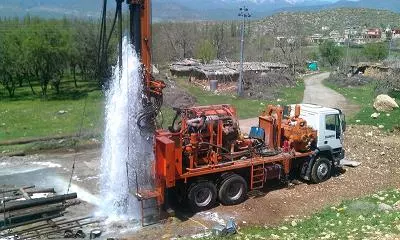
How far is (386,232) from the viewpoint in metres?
11.4

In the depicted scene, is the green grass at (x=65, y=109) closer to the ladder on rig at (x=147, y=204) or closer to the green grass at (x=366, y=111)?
the green grass at (x=366, y=111)

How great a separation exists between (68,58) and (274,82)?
19.9 meters

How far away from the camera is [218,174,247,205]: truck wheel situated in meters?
14.9

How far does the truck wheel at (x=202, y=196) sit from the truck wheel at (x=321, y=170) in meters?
4.24

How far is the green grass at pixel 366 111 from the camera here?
27111 mm

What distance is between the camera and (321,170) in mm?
17359

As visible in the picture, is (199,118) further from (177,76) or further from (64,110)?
Answer: (177,76)

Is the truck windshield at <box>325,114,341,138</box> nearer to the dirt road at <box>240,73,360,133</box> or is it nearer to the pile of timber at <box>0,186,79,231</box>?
the pile of timber at <box>0,186,79,231</box>

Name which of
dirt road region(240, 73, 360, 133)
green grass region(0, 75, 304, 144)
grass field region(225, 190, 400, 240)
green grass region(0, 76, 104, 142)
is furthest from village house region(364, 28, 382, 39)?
grass field region(225, 190, 400, 240)

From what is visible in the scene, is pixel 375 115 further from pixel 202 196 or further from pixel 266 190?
pixel 202 196

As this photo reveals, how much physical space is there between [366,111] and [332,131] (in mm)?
14773

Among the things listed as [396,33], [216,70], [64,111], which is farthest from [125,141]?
[396,33]

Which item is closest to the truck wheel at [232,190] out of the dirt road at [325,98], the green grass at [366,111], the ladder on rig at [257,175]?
the ladder on rig at [257,175]

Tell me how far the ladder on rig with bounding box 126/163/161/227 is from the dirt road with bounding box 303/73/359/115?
20963mm
